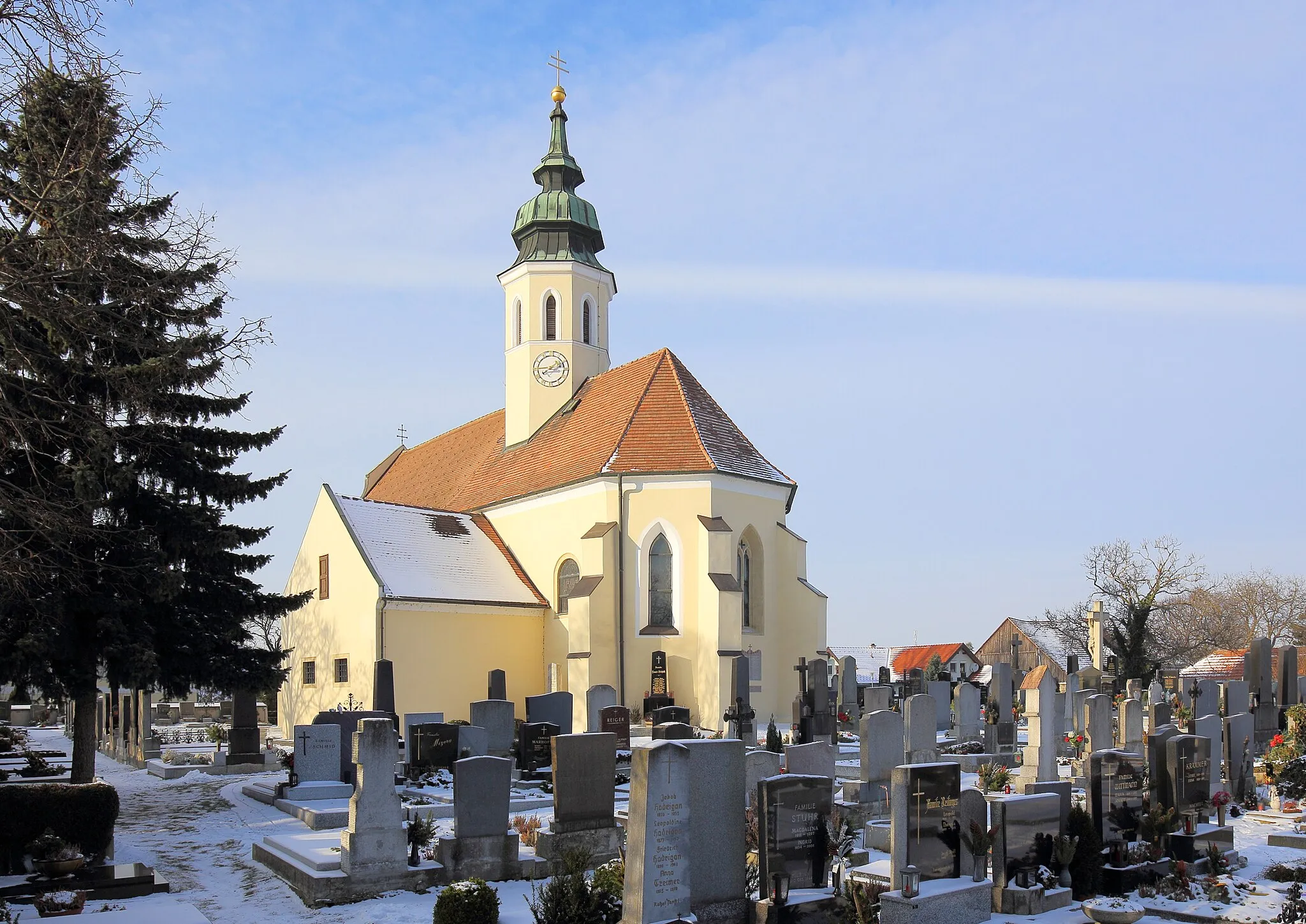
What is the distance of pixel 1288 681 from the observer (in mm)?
23781

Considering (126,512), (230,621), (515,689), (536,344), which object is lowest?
(515,689)

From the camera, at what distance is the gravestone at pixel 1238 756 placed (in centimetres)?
1548

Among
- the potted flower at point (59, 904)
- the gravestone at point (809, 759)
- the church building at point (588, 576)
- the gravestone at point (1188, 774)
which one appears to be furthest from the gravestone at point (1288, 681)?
the potted flower at point (59, 904)

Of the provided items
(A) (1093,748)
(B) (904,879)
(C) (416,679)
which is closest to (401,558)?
(C) (416,679)

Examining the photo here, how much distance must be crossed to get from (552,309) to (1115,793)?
27159 mm

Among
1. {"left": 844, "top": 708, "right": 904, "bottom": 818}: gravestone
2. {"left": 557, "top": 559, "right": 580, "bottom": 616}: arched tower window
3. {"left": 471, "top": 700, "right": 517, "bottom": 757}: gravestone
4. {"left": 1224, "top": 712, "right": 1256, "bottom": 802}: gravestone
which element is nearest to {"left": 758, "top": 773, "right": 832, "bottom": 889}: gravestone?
{"left": 844, "top": 708, "right": 904, "bottom": 818}: gravestone

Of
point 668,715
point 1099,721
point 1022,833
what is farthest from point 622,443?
point 1022,833

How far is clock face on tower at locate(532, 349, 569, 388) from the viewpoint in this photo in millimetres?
35344

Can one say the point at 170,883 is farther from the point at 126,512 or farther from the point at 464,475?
the point at 464,475

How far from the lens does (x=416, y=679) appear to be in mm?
27000

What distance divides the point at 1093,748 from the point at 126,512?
1527cm

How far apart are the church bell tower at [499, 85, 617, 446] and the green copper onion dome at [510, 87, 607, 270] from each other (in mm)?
30

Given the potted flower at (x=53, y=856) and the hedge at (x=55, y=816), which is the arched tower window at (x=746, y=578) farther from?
the potted flower at (x=53, y=856)

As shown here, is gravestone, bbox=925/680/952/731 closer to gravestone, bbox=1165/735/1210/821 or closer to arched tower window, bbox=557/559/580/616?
arched tower window, bbox=557/559/580/616
